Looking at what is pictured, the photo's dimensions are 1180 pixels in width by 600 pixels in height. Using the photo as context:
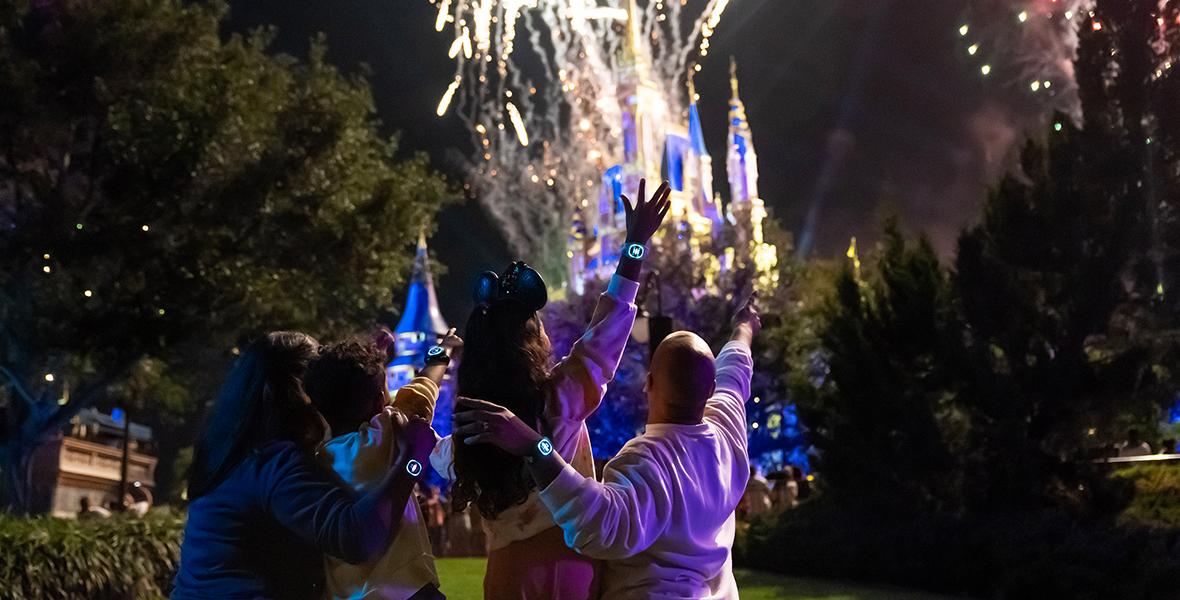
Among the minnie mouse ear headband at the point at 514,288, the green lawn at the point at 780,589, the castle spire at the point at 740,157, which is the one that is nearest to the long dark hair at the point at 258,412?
the minnie mouse ear headband at the point at 514,288

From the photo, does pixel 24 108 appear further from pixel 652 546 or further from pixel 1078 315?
pixel 1078 315

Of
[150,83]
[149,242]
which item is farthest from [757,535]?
[150,83]

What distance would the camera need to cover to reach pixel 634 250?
342 cm

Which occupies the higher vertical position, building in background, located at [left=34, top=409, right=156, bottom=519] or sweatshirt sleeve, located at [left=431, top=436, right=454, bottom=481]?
building in background, located at [left=34, top=409, right=156, bottom=519]

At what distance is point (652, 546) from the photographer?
9.52 ft

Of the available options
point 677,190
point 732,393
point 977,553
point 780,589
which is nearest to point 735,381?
point 732,393

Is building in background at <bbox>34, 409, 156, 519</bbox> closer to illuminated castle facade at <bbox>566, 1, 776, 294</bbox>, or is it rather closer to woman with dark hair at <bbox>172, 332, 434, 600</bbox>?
illuminated castle facade at <bbox>566, 1, 776, 294</bbox>

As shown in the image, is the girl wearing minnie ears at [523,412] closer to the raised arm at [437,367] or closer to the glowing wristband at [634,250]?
the glowing wristband at [634,250]

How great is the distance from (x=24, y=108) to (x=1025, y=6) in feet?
60.2

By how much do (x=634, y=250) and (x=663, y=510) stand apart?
1.05 meters

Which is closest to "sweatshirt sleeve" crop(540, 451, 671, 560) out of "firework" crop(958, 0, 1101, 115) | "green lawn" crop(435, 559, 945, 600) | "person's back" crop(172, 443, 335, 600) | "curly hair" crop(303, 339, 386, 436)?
"person's back" crop(172, 443, 335, 600)

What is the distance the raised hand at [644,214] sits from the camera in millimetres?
3463

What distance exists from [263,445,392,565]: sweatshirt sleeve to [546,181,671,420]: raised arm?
67 centimetres

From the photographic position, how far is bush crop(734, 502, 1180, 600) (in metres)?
9.91
